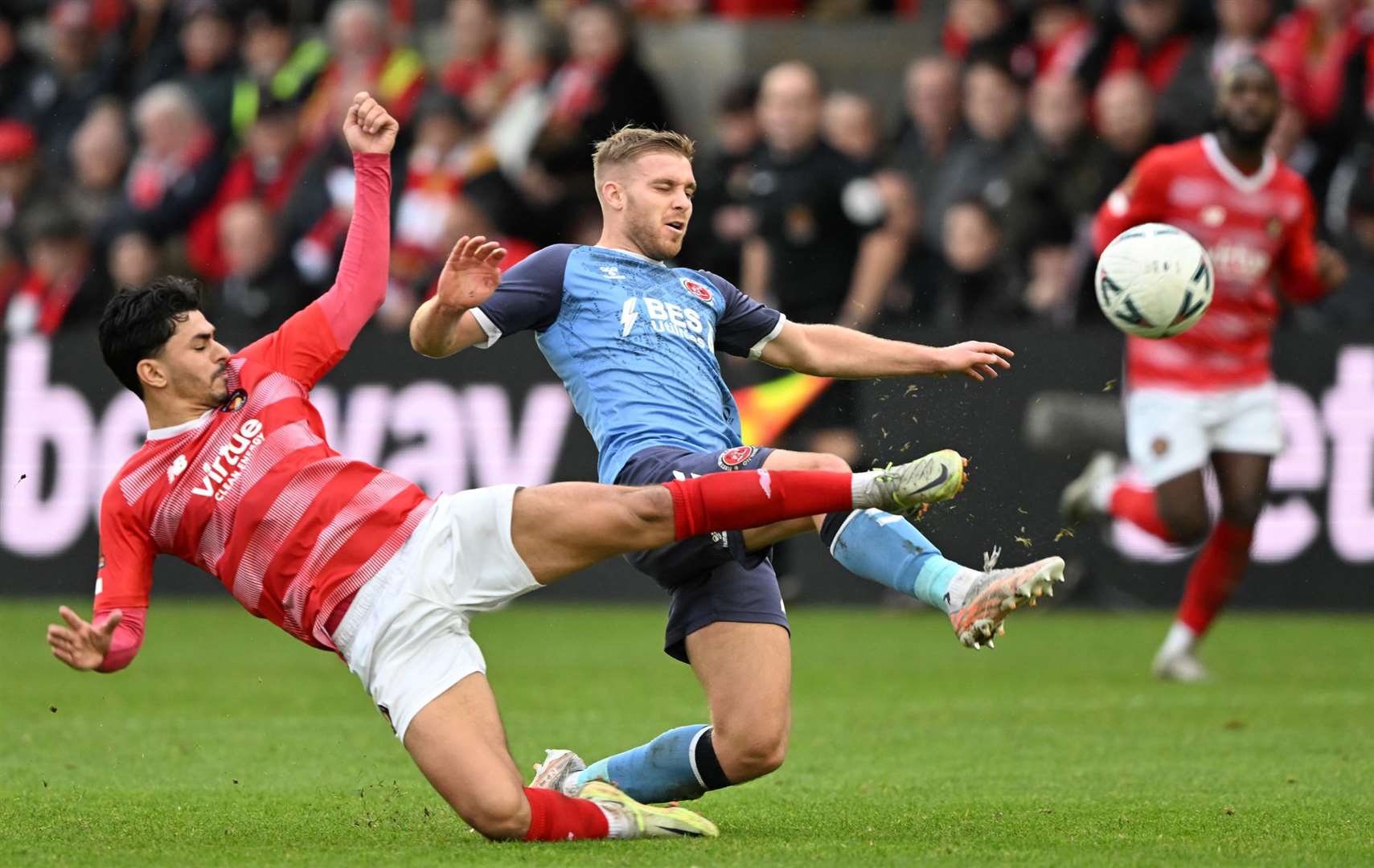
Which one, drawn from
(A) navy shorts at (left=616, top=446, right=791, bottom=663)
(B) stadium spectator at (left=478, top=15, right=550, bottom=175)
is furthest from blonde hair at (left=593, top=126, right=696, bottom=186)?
(B) stadium spectator at (left=478, top=15, right=550, bottom=175)

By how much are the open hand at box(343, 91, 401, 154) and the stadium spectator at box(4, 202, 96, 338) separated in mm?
9374

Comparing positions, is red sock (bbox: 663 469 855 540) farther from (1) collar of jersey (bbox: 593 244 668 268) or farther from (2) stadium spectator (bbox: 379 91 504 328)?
(2) stadium spectator (bbox: 379 91 504 328)

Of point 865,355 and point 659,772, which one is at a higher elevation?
point 865,355

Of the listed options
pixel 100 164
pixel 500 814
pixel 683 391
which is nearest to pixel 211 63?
pixel 100 164

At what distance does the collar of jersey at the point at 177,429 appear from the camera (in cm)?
558

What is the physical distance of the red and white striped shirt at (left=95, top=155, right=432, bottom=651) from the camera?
5.47 meters

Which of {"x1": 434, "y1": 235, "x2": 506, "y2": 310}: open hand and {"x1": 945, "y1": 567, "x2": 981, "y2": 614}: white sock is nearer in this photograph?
{"x1": 945, "y1": 567, "x2": 981, "y2": 614}: white sock

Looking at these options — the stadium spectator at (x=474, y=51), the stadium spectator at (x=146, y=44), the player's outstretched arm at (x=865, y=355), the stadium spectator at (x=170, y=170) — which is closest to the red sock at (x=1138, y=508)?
the player's outstretched arm at (x=865, y=355)

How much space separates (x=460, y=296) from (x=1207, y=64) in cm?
863

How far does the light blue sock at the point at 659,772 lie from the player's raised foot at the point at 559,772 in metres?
0.03

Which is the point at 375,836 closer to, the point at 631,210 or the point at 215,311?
the point at 631,210

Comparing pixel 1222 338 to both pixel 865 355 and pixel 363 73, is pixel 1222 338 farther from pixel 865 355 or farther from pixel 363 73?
pixel 363 73

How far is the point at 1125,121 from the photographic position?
12.3 metres

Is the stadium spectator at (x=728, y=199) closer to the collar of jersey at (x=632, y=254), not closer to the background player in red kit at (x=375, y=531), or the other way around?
the collar of jersey at (x=632, y=254)
